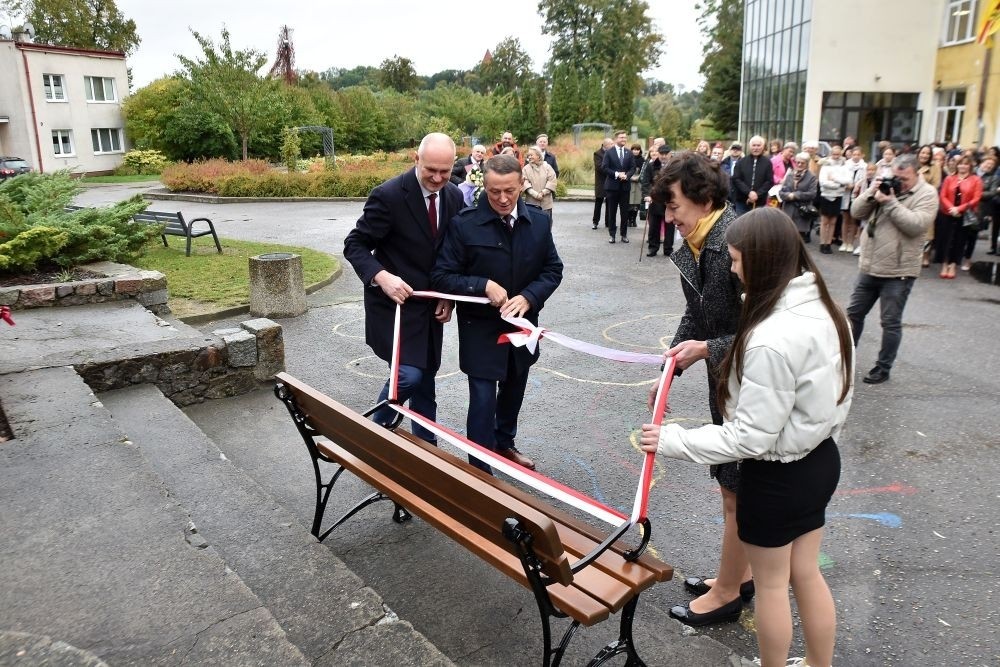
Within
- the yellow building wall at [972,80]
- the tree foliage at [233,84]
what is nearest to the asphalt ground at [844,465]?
the yellow building wall at [972,80]

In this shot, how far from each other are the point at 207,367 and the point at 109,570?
3.48 m

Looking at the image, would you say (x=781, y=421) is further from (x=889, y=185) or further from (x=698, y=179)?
(x=889, y=185)

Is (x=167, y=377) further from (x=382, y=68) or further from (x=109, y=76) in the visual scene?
→ (x=382, y=68)

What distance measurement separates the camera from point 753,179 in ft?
45.3

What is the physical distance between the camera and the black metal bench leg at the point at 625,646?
2.91 metres

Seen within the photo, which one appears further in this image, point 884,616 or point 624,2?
point 624,2

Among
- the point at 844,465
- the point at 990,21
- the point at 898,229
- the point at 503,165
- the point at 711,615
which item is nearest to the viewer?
the point at 711,615

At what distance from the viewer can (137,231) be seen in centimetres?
1068

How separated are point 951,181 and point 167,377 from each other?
477 inches

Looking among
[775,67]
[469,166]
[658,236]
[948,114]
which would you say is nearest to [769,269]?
[658,236]

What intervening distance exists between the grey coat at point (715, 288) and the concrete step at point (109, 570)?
206cm

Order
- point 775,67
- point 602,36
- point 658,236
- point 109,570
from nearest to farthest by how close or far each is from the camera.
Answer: point 109,570 → point 658,236 → point 775,67 → point 602,36

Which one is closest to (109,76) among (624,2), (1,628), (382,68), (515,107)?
(515,107)

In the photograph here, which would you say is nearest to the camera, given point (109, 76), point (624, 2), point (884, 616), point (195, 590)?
point (195, 590)
